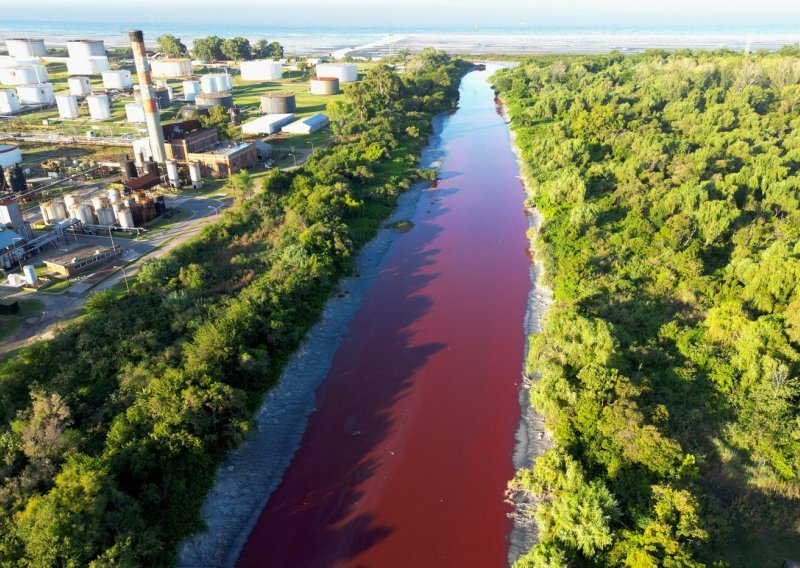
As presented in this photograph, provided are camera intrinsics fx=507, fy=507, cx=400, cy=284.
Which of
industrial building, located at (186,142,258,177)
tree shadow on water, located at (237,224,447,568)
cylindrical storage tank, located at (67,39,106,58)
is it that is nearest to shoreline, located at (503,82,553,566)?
tree shadow on water, located at (237,224,447,568)

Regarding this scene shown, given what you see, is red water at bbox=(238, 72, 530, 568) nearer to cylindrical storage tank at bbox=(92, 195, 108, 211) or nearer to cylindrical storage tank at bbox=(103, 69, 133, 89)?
cylindrical storage tank at bbox=(92, 195, 108, 211)

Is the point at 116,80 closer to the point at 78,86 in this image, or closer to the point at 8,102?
the point at 78,86

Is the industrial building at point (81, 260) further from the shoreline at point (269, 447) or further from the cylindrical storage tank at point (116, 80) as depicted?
the cylindrical storage tank at point (116, 80)

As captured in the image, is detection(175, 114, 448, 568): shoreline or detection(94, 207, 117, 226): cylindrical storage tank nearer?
detection(175, 114, 448, 568): shoreline

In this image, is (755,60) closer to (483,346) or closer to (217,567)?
(483,346)

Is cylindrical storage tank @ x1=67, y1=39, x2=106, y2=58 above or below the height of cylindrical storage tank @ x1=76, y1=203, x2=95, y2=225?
above

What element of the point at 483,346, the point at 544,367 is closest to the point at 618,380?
the point at 544,367
